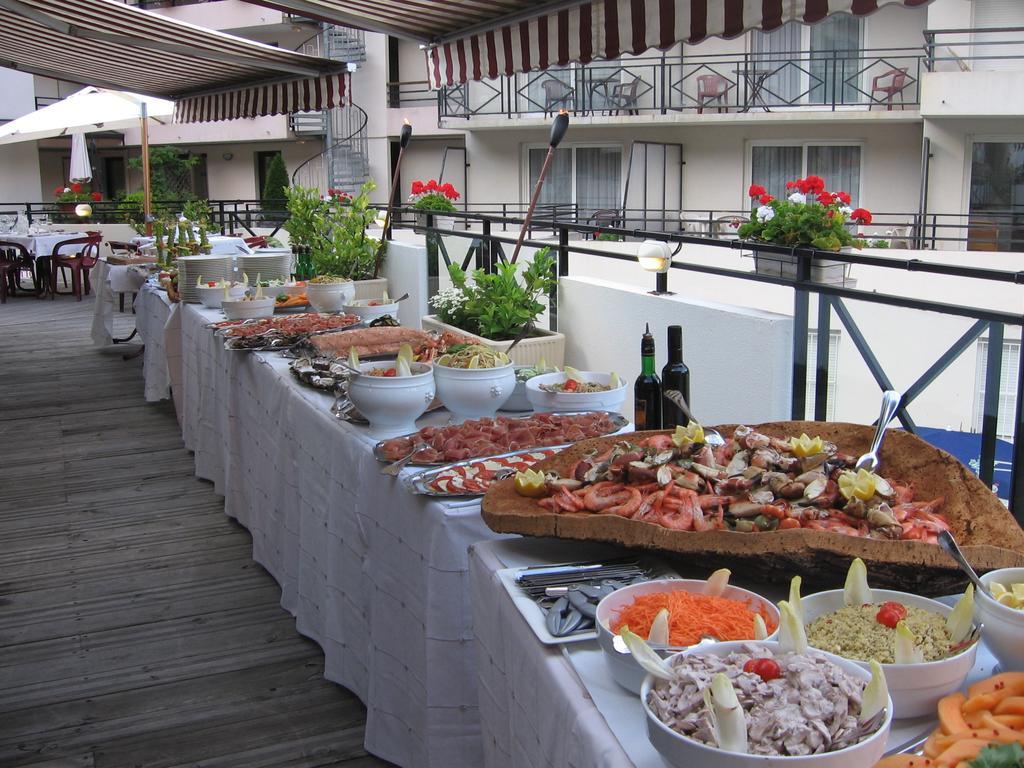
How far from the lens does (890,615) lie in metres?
1.19

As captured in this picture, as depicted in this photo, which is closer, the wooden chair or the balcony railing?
the wooden chair

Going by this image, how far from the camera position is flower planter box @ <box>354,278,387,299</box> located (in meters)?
5.73

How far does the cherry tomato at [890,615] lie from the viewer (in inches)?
46.8

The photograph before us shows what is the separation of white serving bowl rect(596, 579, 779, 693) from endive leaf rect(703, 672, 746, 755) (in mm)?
211

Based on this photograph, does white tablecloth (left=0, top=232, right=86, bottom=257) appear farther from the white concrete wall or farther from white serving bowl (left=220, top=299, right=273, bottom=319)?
the white concrete wall

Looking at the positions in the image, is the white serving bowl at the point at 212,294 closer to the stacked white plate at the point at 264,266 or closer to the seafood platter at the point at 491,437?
the stacked white plate at the point at 264,266

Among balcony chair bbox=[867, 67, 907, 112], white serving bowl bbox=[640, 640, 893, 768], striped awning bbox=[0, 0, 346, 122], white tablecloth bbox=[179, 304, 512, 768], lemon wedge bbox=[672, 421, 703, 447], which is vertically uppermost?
balcony chair bbox=[867, 67, 907, 112]

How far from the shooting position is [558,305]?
439 centimetres

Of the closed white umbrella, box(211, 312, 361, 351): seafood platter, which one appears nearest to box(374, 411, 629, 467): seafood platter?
box(211, 312, 361, 351): seafood platter

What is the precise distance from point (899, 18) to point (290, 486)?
48.8 feet

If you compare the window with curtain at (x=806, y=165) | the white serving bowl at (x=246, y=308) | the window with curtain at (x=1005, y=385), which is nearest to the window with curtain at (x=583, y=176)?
the window with curtain at (x=806, y=165)

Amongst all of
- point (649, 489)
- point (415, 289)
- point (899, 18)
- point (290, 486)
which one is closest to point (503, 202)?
point (899, 18)

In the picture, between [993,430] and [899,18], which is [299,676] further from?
[899,18]

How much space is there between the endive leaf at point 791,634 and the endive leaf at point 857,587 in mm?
172
